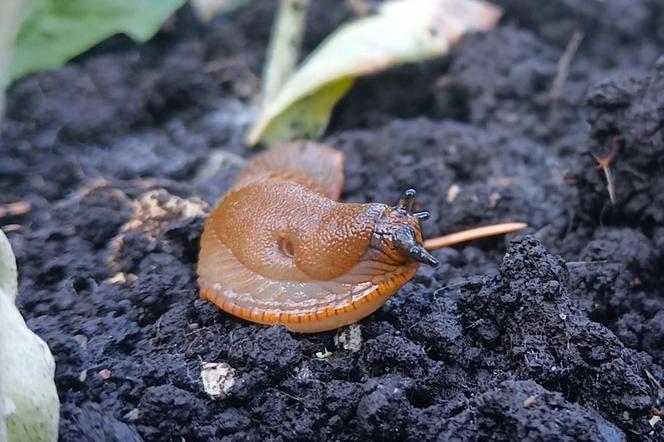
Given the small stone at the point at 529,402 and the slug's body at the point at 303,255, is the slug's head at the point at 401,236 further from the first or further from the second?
the small stone at the point at 529,402

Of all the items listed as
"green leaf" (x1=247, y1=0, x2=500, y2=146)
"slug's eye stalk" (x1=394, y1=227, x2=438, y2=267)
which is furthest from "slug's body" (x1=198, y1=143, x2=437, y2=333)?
"green leaf" (x1=247, y1=0, x2=500, y2=146)

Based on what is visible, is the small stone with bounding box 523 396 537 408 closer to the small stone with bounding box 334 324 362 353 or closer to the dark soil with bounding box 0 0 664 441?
the dark soil with bounding box 0 0 664 441

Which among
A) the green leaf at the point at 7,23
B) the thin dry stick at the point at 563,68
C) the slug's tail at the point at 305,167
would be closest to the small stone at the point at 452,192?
the slug's tail at the point at 305,167

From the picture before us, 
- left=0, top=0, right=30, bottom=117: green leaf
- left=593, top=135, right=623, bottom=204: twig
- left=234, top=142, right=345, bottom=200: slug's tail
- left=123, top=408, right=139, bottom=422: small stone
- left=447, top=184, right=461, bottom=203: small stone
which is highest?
left=0, top=0, right=30, bottom=117: green leaf

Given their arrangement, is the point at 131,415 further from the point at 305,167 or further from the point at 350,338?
the point at 305,167

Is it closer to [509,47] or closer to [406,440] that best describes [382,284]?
[406,440]

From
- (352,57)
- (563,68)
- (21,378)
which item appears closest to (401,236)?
(21,378)

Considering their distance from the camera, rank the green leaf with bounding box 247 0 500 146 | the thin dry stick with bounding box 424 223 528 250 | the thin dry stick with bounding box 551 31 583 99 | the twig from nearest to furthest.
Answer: the twig → the thin dry stick with bounding box 424 223 528 250 → the green leaf with bounding box 247 0 500 146 → the thin dry stick with bounding box 551 31 583 99
